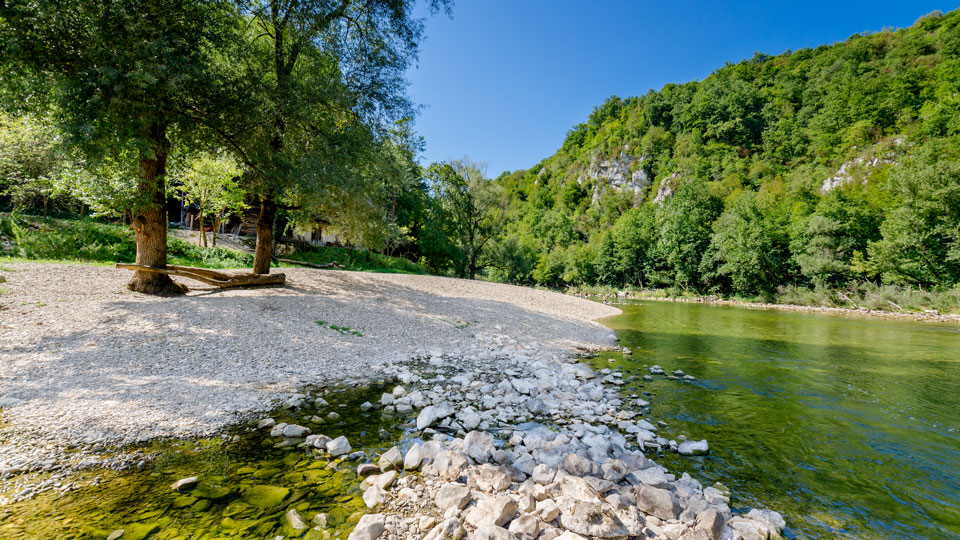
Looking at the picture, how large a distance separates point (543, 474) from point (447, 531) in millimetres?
1326

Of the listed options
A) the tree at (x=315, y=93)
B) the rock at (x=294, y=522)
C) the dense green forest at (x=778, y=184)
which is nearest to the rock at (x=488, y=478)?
the rock at (x=294, y=522)

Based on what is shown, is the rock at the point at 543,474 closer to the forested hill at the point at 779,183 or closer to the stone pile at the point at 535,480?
the stone pile at the point at 535,480

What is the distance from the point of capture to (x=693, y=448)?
16.2 feet

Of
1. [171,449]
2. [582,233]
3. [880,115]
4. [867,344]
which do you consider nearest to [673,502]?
[171,449]

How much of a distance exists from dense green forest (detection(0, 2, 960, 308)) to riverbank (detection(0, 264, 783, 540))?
420cm

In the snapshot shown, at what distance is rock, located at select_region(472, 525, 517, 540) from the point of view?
2.80 metres

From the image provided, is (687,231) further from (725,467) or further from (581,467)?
(581,467)

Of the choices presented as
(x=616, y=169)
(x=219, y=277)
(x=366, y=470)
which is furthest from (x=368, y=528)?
(x=616, y=169)

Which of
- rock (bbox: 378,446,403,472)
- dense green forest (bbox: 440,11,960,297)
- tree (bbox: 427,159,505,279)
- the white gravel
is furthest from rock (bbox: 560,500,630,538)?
dense green forest (bbox: 440,11,960,297)

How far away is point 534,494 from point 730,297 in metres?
54.2

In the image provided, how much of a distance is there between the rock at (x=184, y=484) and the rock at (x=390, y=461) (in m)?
1.84

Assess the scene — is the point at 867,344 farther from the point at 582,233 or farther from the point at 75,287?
the point at 582,233

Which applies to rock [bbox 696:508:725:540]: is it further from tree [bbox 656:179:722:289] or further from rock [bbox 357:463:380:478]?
tree [bbox 656:179:722:289]

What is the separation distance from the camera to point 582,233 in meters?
94.0
